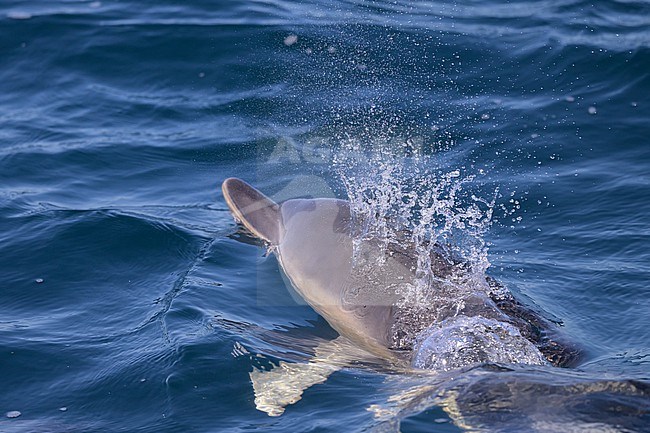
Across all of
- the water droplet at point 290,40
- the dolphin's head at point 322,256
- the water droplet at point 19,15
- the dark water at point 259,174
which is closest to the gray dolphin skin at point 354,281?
the dolphin's head at point 322,256

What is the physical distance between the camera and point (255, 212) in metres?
7.15

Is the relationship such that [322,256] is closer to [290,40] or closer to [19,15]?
[290,40]

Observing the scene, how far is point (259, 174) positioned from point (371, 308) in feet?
11.7

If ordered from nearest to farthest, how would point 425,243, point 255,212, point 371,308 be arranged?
point 371,308 → point 425,243 → point 255,212

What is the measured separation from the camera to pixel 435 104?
35.7ft

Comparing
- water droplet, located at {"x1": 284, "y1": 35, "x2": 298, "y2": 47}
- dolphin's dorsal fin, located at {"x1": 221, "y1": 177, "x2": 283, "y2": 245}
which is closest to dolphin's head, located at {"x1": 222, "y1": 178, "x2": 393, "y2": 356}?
dolphin's dorsal fin, located at {"x1": 221, "y1": 177, "x2": 283, "y2": 245}

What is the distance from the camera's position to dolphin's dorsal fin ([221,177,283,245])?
709 cm

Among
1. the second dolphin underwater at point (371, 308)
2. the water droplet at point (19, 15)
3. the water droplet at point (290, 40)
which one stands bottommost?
the second dolphin underwater at point (371, 308)

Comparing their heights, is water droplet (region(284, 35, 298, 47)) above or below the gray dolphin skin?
above

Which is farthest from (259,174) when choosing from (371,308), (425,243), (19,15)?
(19,15)

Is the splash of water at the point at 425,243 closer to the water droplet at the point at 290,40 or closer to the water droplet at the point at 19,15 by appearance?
the water droplet at the point at 290,40

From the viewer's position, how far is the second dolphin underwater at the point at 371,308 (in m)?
5.72

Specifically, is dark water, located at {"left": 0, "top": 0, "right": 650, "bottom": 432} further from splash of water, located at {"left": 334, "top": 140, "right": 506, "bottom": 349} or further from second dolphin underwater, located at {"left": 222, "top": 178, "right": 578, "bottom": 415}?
splash of water, located at {"left": 334, "top": 140, "right": 506, "bottom": 349}

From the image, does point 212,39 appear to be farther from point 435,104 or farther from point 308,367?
point 308,367
